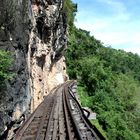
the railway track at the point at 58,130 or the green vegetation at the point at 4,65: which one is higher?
the green vegetation at the point at 4,65

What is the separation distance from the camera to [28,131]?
1834cm

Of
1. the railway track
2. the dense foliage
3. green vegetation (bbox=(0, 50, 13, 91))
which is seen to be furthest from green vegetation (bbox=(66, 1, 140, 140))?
green vegetation (bbox=(0, 50, 13, 91))

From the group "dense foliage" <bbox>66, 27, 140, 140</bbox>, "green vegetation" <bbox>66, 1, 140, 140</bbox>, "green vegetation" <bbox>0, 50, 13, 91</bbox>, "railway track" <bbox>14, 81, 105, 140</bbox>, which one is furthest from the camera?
"dense foliage" <bbox>66, 27, 140, 140</bbox>

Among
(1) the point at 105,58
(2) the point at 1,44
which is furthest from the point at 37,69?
(1) the point at 105,58

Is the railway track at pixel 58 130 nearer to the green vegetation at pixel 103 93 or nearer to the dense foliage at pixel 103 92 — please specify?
the green vegetation at pixel 103 93

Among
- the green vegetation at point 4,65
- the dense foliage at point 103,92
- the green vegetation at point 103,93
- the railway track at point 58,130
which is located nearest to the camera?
the green vegetation at point 4,65

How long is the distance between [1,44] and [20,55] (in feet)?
7.71

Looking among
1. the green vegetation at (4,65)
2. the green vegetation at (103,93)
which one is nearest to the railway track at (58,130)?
the green vegetation at (4,65)

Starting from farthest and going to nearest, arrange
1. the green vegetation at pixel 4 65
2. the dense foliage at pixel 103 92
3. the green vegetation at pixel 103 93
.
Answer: the dense foliage at pixel 103 92
the green vegetation at pixel 103 93
the green vegetation at pixel 4 65

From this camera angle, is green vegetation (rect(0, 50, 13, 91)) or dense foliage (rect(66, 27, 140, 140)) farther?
dense foliage (rect(66, 27, 140, 140))

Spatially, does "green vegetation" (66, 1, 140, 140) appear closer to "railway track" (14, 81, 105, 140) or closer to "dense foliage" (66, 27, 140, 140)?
"dense foliage" (66, 27, 140, 140)

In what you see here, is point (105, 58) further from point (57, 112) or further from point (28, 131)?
point (28, 131)

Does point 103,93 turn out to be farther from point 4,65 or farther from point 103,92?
point 4,65

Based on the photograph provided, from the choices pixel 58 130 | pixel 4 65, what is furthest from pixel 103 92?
pixel 4 65
